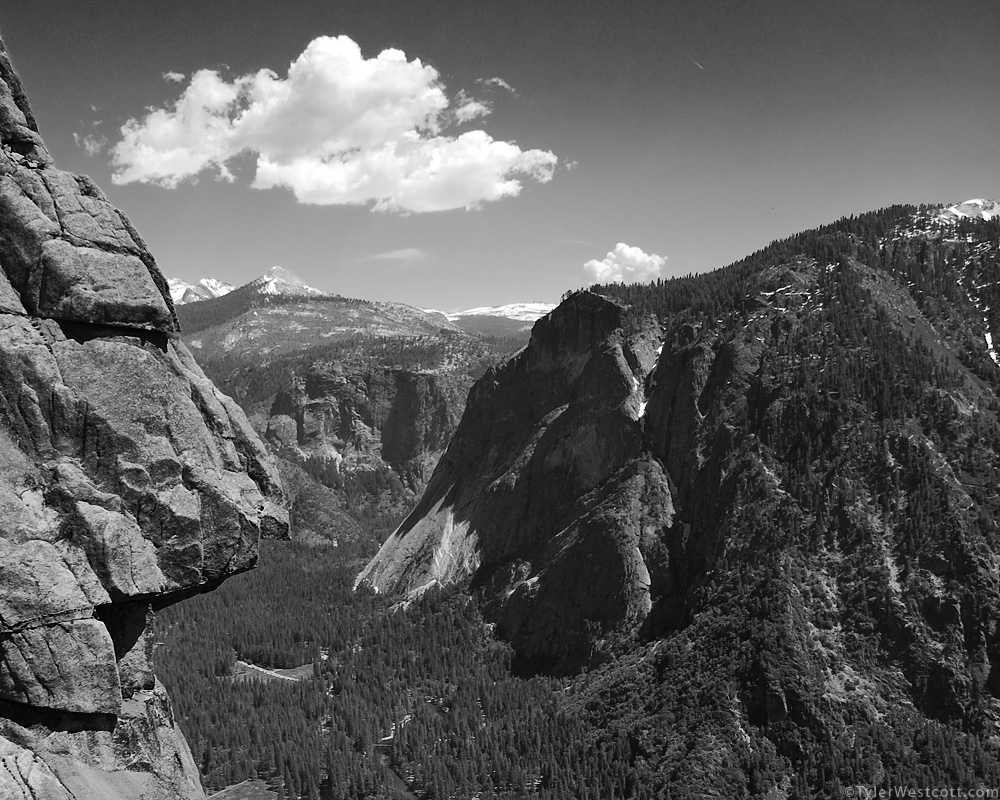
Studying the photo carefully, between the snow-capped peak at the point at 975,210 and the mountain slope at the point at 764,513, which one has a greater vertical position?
the snow-capped peak at the point at 975,210

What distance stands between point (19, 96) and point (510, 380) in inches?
4920

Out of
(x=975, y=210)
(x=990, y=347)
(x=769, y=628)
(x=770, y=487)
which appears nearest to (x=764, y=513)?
(x=770, y=487)

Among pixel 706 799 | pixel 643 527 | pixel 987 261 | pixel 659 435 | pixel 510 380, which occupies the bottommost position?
pixel 706 799

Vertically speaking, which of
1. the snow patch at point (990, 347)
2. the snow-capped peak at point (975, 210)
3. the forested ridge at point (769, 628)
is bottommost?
the forested ridge at point (769, 628)

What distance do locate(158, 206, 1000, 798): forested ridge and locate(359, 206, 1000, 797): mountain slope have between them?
288 mm

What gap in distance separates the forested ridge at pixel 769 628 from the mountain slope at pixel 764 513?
288mm

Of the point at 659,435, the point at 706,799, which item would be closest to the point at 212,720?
the point at 706,799

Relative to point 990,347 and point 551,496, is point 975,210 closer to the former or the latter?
point 990,347

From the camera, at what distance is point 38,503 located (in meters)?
20.6

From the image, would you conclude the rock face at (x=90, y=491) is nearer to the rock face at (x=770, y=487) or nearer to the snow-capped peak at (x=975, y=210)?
the rock face at (x=770, y=487)

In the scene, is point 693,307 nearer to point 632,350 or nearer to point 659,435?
point 632,350

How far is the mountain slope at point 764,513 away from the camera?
80.9m

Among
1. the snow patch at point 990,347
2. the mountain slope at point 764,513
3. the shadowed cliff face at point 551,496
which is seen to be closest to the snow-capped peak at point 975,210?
the mountain slope at point 764,513

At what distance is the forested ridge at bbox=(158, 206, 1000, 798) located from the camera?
79000 millimetres
